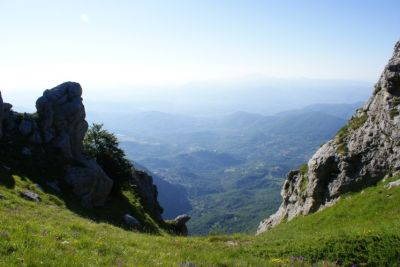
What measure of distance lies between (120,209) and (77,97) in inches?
740

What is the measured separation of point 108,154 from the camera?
64562 millimetres

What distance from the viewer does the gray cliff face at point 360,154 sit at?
41375mm

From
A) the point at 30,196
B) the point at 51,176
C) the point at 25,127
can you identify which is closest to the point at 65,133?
the point at 25,127

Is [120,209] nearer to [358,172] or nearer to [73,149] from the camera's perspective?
[73,149]

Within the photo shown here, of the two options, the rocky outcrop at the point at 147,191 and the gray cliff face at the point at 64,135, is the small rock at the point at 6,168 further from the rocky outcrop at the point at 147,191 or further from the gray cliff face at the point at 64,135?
the rocky outcrop at the point at 147,191

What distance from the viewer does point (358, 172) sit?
42.3 m

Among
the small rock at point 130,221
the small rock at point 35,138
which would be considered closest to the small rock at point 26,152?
the small rock at point 35,138

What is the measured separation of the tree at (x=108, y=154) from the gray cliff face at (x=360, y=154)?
2569cm

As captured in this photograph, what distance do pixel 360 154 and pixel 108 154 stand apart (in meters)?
38.0

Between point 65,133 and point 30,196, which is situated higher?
point 65,133

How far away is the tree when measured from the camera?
6238 centimetres

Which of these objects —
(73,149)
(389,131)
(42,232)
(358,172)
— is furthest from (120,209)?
(42,232)

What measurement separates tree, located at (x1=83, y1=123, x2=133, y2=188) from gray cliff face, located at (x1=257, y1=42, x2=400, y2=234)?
2569 centimetres

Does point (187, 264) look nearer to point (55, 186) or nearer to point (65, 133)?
point (55, 186)
